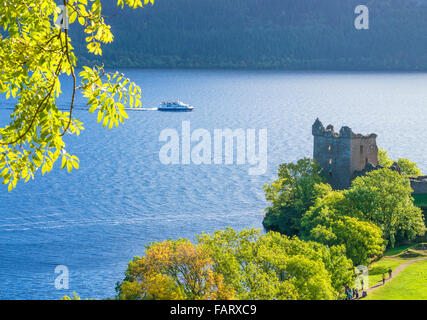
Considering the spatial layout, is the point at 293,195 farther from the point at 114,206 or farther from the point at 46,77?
the point at 46,77

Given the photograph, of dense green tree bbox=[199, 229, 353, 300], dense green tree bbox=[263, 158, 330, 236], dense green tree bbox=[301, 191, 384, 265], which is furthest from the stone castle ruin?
dense green tree bbox=[199, 229, 353, 300]

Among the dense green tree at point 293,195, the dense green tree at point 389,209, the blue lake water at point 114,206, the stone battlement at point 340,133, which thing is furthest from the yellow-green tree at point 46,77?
the stone battlement at point 340,133

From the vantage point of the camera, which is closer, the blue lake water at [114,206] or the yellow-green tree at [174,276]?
the yellow-green tree at [174,276]

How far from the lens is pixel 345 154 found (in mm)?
87938

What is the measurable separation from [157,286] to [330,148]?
2176 inches

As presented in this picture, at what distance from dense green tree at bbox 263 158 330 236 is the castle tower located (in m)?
2.03

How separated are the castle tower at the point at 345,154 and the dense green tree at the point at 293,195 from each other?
203 cm

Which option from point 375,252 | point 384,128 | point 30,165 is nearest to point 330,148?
point 375,252

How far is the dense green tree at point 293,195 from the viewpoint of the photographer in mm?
83688

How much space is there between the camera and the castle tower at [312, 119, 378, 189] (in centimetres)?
8769

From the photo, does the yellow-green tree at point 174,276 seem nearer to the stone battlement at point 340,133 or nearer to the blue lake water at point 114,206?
the blue lake water at point 114,206

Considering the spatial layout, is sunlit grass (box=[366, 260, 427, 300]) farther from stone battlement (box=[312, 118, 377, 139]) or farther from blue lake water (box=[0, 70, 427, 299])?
stone battlement (box=[312, 118, 377, 139])
